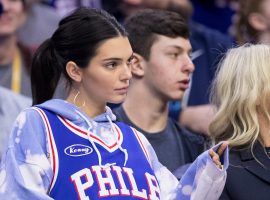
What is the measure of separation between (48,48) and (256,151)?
1.01 m

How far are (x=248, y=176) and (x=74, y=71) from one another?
87 cm

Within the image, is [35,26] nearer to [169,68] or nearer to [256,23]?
[256,23]

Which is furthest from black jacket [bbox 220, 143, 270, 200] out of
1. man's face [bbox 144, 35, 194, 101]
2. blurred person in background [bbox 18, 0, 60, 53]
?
blurred person in background [bbox 18, 0, 60, 53]

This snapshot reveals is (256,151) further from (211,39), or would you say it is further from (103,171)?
(211,39)

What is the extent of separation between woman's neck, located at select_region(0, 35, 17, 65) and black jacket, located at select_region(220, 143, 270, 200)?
87.8 inches

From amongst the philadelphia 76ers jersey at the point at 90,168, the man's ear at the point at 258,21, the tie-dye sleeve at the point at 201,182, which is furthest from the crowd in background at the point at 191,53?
the philadelphia 76ers jersey at the point at 90,168

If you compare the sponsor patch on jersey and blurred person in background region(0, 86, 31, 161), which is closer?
the sponsor patch on jersey

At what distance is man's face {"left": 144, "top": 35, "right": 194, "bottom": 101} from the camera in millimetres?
4961

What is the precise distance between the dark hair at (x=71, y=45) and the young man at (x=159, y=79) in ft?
3.07

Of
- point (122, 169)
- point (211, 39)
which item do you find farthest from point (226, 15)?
point (122, 169)

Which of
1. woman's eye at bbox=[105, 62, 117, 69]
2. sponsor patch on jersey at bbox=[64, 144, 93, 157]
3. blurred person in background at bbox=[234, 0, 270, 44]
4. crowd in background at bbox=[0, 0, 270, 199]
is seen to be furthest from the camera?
blurred person in background at bbox=[234, 0, 270, 44]

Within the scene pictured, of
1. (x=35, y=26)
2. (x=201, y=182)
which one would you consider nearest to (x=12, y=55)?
(x=35, y=26)

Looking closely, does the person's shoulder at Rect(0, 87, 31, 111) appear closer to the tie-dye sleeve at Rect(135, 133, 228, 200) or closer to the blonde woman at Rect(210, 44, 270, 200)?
the blonde woman at Rect(210, 44, 270, 200)

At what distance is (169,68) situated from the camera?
16.3 feet
